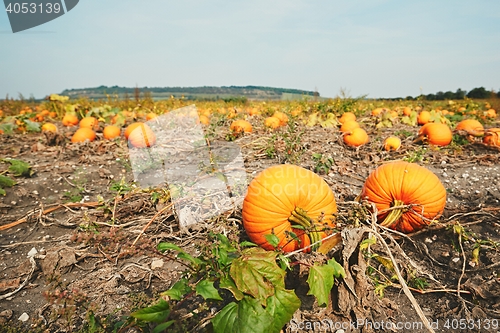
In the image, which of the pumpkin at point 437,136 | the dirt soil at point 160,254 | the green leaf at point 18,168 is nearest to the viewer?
the dirt soil at point 160,254

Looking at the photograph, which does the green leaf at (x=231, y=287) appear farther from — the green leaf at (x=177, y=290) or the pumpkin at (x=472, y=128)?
the pumpkin at (x=472, y=128)

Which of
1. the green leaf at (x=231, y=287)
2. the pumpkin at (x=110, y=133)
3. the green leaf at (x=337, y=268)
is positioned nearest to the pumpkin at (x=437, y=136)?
the green leaf at (x=337, y=268)

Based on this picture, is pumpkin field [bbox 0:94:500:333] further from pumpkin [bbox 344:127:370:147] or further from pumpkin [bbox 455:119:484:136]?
pumpkin [bbox 344:127:370:147]

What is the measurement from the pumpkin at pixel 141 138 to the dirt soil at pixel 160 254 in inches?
25.2

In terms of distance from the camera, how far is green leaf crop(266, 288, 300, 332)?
4.11 ft

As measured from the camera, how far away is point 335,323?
1.60m

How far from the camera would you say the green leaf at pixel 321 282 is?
1.36m

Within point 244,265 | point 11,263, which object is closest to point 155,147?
point 11,263

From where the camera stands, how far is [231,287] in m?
1.26

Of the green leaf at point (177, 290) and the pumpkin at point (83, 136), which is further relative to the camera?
the pumpkin at point (83, 136)

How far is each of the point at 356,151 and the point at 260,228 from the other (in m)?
2.83

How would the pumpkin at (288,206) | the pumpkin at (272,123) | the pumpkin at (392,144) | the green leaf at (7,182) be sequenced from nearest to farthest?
the pumpkin at (288,206) < the green leaf at (7,182) < the pumpkin at (392,144) < the pumpkin at (272,123)

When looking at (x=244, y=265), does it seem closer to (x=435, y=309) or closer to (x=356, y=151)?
(x=435, y=309)

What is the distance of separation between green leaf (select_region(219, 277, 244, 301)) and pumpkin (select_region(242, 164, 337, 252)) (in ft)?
2.60
